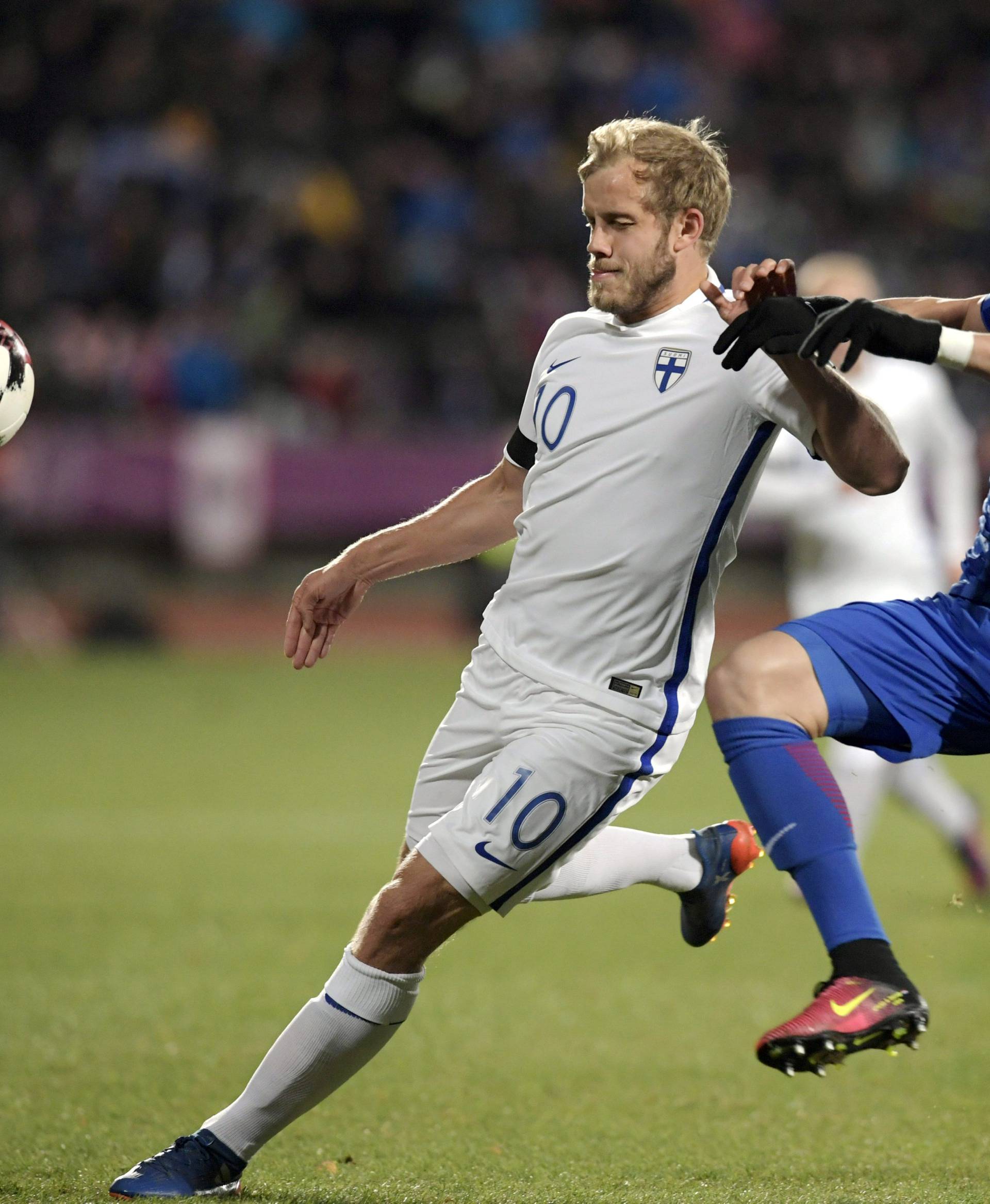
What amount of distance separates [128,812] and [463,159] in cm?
1171

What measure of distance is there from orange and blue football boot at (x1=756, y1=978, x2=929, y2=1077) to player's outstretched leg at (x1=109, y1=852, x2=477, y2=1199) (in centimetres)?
74

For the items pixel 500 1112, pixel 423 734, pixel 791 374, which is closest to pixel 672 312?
pixel 791 374

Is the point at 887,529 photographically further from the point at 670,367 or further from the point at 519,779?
the point at 519,779

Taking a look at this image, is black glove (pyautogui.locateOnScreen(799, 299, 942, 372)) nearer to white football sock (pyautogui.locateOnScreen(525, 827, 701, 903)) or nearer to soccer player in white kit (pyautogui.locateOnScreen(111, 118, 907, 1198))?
soccer player in white kit (pyautogui.locateOnScreen(111, 118, 907, 1198))

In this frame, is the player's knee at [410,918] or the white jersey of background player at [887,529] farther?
the white jersey of background player at [887,529]

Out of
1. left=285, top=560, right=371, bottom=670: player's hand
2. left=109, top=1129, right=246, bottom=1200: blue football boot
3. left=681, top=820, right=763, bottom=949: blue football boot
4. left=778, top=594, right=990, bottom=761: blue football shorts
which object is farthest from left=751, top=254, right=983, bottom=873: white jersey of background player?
left=109, top=1129, right=246, bottom=1200: blue football boot

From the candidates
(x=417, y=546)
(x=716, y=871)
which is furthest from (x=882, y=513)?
(x=417, y=546)

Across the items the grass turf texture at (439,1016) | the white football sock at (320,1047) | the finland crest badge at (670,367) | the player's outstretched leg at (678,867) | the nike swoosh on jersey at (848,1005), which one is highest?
the finland crest badge at (670,367)

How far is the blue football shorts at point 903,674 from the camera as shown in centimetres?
329

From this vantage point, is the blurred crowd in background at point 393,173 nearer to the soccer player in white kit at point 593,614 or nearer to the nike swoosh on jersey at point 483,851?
the soccer player in white kit at point 593,614

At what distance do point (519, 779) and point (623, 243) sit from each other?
1076mm

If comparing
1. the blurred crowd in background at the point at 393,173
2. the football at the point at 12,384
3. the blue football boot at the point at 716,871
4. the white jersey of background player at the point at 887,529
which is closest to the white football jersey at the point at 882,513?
the white jersey of background player at the point at 887,529

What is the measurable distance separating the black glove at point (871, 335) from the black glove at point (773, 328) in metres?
0.04

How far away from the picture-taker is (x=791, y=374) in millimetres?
3084
